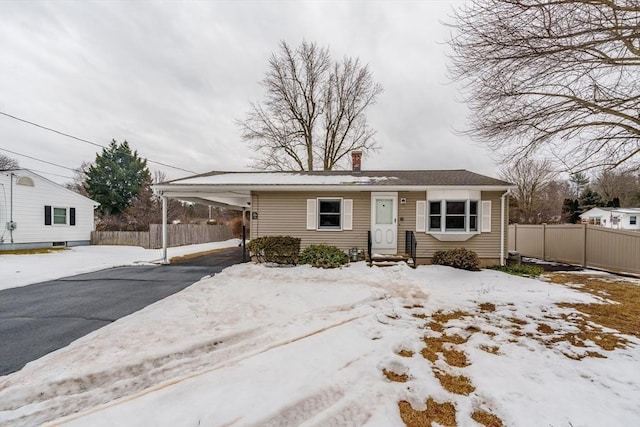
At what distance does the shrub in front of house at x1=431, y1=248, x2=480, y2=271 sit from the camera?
877 cm

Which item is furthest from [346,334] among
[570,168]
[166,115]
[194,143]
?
[194,143]

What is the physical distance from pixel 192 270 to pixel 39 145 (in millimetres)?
23723

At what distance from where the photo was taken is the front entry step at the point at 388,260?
28.8ft

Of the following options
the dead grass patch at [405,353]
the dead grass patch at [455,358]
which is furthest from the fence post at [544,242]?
the dead grass patch at [405,353]

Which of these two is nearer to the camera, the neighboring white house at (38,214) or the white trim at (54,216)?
the neighboring white house at (38,214)

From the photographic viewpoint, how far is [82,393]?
2.56 m

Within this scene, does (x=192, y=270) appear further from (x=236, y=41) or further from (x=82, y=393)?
(x=236, y=41)

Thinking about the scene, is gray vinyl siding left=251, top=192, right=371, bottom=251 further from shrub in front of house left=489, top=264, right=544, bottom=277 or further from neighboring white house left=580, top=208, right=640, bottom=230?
neighboring white house left=580, top=208, right=640, bottom=230

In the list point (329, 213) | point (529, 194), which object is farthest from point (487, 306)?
point (529, 194)

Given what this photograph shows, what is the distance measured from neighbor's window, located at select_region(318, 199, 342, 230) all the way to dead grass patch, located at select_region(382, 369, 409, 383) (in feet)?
23.3

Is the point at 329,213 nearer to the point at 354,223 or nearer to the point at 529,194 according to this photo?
the point at 354,223

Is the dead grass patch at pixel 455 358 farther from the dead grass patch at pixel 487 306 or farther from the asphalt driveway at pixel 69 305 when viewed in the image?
the asphalt driveway at pixel 69 305

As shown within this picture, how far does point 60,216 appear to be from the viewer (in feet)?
48.3

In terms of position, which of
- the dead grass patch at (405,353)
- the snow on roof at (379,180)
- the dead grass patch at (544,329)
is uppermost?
the snow on roof at (379,180)
